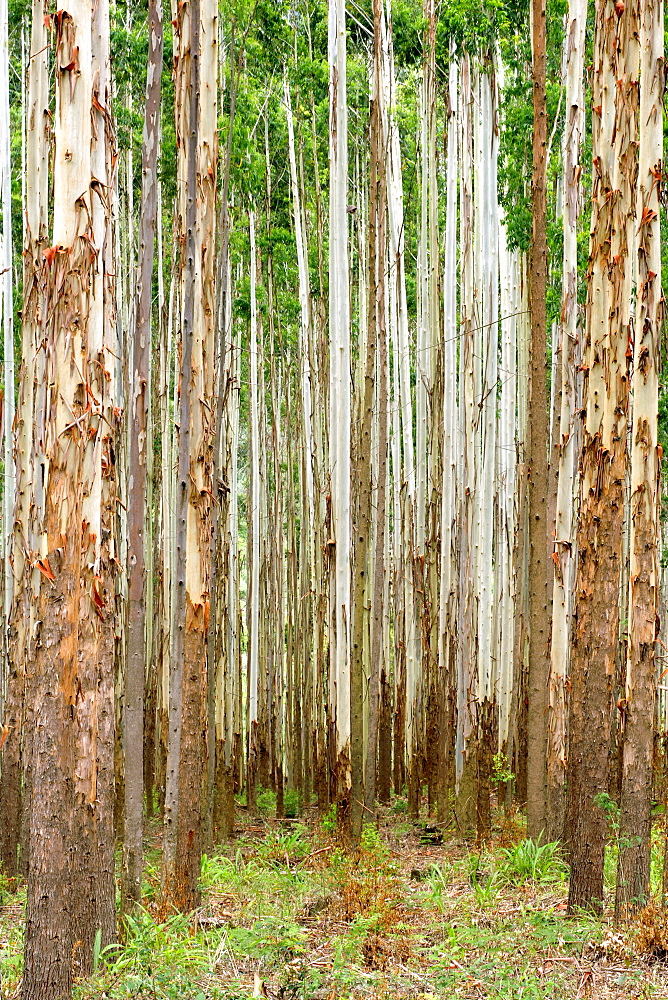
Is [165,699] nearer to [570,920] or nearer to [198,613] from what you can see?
[198,613]

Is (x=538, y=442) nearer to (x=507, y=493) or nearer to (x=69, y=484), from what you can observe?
(x=69, y=484)

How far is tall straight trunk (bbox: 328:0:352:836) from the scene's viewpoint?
7.20 m

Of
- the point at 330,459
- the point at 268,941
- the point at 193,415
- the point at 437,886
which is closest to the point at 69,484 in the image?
the point at 193,415

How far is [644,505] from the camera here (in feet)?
16.0

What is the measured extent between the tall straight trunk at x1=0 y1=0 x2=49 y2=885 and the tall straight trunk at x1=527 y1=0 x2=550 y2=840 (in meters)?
3.47

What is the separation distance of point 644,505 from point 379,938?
274cm

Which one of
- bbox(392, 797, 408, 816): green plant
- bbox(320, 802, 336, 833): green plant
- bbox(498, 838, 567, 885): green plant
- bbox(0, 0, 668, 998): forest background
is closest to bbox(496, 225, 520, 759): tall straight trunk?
bbox(0, 0, 668, 998): forest background

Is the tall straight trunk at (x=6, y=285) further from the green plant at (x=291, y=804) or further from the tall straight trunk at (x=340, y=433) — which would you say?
the green plant at (x=291, y=804)

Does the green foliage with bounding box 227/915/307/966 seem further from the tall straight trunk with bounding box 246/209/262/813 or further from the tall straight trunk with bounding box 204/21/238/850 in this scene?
the tall straight trunk with bounding box 246/209/262/813

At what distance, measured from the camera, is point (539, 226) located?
6.39 m

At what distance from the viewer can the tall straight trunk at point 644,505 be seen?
4.81 m

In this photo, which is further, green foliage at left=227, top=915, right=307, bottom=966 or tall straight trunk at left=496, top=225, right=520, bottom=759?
tall straight trunk at left=496, top=225, right=520, bottom=759

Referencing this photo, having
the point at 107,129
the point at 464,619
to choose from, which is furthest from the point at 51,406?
the point at 464,619

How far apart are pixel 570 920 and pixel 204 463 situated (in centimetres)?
334
